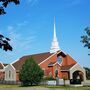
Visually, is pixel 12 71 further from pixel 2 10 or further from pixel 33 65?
pixel 2 10

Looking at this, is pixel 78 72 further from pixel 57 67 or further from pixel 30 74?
pixel 30 74

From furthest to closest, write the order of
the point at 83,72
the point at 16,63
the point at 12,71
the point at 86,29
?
1. the point at 16,63
2. the point at 12,71
3. the point at 83,72
4. the point at 86,29

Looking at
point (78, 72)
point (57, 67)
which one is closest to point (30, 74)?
point (57, 67)

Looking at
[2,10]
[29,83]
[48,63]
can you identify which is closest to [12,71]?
[48,63]

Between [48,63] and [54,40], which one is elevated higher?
[54,40]

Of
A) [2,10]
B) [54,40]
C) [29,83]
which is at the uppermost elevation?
[54,40]

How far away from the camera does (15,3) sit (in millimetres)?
9297

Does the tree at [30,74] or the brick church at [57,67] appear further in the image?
the brick church at [57,67]

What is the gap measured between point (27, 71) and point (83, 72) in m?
22.0

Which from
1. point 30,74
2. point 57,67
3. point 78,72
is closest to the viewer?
point 30,74

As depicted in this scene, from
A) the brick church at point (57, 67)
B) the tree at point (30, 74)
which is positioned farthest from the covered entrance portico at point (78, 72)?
the tree at point (30, 74)

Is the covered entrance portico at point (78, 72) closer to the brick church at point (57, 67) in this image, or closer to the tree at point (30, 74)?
the brick church at point (57, 67)

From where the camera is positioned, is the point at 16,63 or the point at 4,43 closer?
the point at 4,43

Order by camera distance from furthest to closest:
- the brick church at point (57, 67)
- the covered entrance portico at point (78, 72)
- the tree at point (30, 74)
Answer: the brick church at point (57, 67) → the covered entrance portico at point (78, 72) → the tree at point (30, 74)
